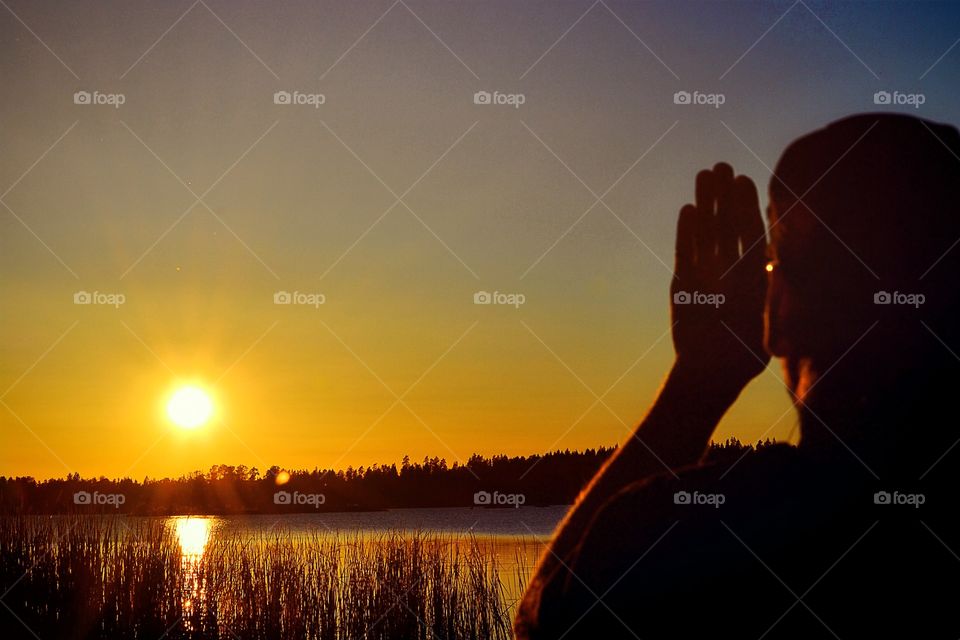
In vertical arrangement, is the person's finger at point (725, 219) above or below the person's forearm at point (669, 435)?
above

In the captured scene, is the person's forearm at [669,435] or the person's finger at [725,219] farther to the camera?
the person's finger at [725,219]

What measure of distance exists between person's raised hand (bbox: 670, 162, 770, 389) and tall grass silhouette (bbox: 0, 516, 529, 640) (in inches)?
254

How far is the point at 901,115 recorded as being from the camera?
0.92m

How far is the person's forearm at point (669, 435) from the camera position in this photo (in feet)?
3.24

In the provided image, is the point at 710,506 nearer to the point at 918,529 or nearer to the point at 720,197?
the point at 918,529

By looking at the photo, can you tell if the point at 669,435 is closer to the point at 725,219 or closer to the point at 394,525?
the point at 725,219

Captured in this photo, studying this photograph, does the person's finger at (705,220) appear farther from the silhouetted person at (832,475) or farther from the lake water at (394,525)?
the lake water at (394,525)

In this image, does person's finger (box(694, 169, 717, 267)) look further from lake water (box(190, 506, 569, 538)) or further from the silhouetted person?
lake water (box(190, 506, 569, 538))

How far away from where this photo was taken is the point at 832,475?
2.82 ft

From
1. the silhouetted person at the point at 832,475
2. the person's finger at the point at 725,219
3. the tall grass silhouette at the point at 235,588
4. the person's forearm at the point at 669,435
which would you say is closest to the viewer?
the silhouetted person at the point at 832,475

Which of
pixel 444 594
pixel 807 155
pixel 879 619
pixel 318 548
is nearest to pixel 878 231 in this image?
pixel 807 155

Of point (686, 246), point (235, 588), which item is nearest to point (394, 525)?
point (235, 588)

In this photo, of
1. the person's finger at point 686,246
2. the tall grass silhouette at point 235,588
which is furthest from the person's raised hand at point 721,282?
the tall grass silhouette at point 235,588

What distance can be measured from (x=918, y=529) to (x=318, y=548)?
7.38m
